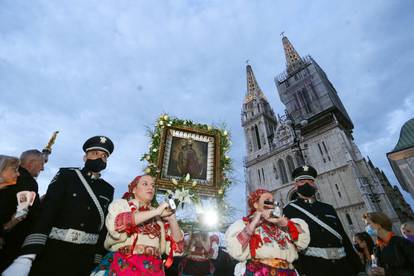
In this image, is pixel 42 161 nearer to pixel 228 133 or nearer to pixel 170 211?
pixel 170 211

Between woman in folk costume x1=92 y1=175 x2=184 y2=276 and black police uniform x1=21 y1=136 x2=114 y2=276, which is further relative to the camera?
black police uniform x1=21 y1=136 x2=114 y2=276

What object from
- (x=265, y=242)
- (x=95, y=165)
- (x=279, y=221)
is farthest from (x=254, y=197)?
(x=95, y=165)

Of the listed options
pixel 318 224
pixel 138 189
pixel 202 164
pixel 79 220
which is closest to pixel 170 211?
pixel 138 189

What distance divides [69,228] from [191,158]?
3.38 m

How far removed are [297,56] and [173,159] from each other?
189 feet

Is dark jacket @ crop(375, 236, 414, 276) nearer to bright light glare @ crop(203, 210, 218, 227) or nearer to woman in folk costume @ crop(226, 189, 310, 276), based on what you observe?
woman in folk costume @ crop(226, 189, 310, 276)

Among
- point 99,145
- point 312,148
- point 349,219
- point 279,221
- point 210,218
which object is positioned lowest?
point 279,221

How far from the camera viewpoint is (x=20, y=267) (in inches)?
76.5

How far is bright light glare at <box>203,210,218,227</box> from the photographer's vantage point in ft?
16.4

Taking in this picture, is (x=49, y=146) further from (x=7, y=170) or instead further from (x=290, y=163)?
(x=290, y=163)

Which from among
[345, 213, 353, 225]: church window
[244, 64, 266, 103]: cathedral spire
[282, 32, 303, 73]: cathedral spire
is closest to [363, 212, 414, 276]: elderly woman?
[345, 213, 353, 225]: church window

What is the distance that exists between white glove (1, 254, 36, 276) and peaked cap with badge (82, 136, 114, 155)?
5.15ft

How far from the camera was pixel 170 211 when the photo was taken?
90.4 inches

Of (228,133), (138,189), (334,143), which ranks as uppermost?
(334,143)
